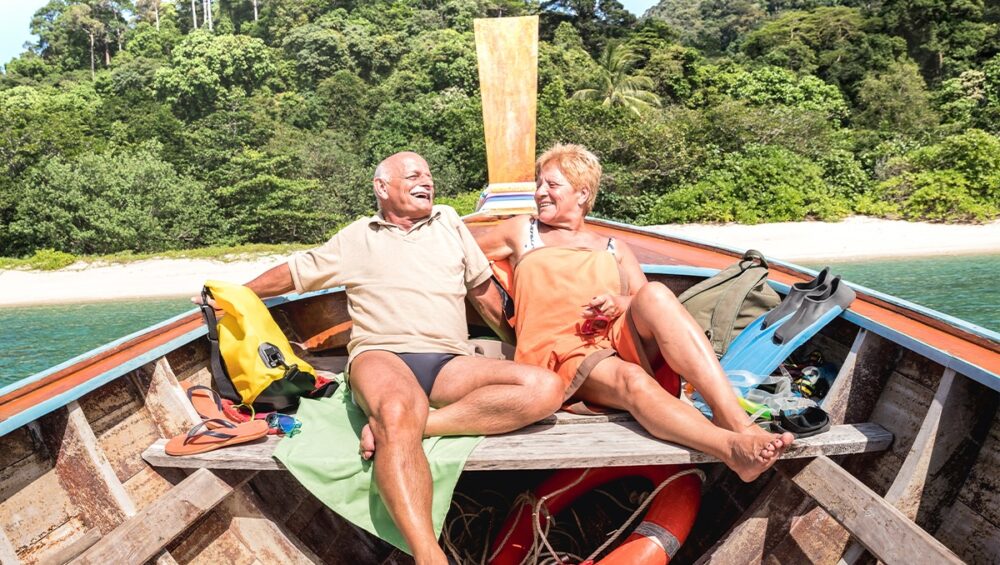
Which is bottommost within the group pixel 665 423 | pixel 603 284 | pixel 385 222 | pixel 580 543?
pixel 580 543

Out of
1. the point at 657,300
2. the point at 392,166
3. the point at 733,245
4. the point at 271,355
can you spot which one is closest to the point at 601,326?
the point at 657,300

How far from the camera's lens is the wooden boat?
6.10 ft

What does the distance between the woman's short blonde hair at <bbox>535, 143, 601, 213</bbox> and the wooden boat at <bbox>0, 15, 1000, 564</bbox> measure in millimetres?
922

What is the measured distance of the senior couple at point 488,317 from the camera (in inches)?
A: 75.8

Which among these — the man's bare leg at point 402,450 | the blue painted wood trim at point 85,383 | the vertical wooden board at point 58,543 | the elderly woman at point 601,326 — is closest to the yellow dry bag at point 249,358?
the blue painted wood trim at point 85,383

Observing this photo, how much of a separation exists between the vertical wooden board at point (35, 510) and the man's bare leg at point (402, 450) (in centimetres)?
88

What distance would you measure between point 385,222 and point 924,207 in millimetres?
16862

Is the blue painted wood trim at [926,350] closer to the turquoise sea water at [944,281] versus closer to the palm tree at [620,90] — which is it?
the turquoise sea water at [944,281]

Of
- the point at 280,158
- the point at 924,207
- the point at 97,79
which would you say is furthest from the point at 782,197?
the point at 97,79

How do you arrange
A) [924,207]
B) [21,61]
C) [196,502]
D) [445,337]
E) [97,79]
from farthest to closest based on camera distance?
1. [21,61]
2. [97,79]
3. [924,207]
4. [445,337]
5. [196,502]

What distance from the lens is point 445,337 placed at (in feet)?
7.91

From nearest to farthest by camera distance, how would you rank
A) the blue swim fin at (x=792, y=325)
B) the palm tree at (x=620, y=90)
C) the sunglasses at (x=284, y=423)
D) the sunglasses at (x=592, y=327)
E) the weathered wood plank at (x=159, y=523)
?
the weathered wood plank at (x=159, y=523), the sunglasses at (x=284, y=423), the sunglasses at (x=592, y=327), the blue swim fin at (x=792, y=325), the palm tree at (x=620, y=90)

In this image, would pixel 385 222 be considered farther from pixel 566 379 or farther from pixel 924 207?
pixel 924 207

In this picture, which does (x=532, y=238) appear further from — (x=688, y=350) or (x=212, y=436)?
(x=212, y=436)
